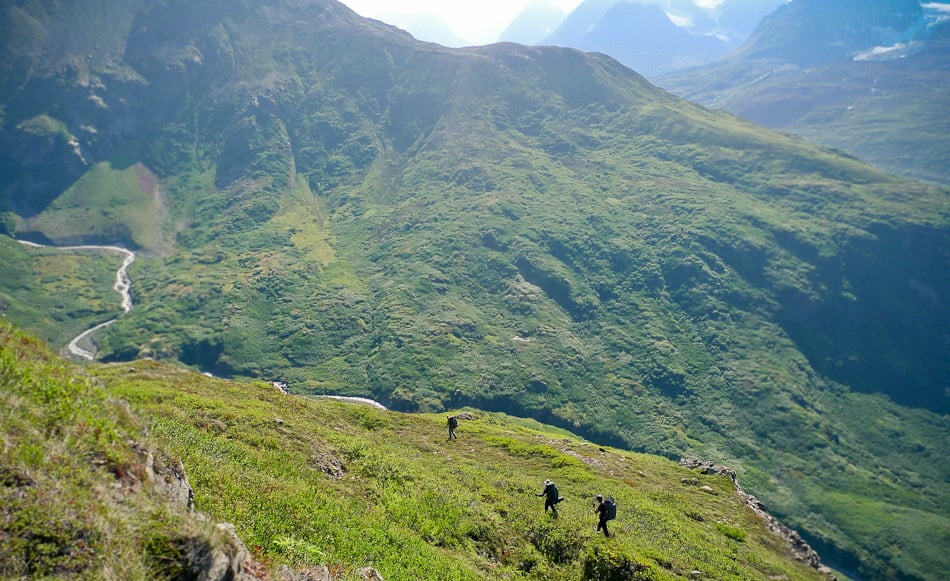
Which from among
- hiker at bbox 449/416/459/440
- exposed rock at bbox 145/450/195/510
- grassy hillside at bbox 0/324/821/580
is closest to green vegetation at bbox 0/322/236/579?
grassy hillside at bbox 0/324/821/580

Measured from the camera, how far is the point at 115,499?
10.9 metres

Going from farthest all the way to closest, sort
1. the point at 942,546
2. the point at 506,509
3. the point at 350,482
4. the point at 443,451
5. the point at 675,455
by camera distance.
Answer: the point at 675,455 < the point at 942,546 < the point at 443,451 < the point at 506,509 < the point at 350,482

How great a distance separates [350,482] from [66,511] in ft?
65.6

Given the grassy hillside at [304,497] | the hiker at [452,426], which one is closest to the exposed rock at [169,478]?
the grassy hillside at [304,497]

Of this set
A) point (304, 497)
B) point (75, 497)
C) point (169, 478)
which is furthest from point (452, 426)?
point (75, 497)

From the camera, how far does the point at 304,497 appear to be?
2108 centimetres

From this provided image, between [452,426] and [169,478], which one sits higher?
[169,478]

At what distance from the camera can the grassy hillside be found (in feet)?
32.8

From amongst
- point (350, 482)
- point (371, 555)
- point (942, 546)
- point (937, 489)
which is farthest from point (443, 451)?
point (937, 489)

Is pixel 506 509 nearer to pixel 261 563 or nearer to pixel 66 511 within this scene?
pixel 261 563

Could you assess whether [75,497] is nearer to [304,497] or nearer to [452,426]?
[304,497]

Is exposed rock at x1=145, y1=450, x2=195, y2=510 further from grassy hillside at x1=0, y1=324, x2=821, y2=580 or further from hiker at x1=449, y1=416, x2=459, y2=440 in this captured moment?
hiker at x1=449, y1=416, x2=459, y2=440

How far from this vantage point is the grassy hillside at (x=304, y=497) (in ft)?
32.8

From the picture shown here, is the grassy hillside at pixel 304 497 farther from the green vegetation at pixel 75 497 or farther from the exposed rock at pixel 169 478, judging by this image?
the exposed rock at pixel 169 478
